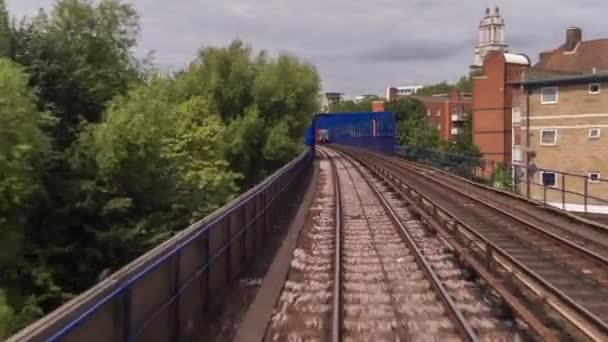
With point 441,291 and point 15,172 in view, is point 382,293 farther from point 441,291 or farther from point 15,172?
point 15,172

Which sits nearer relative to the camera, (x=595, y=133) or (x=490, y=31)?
(x=595, y=133)

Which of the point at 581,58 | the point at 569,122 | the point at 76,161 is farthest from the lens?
the point at 581,58

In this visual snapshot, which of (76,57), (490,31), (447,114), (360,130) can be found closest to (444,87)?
(490,31)

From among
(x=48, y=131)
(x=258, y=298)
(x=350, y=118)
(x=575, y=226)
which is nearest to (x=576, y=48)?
(x=350, y=118)

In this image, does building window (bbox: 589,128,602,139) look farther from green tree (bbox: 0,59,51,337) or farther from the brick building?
green tree (bbox: 0,59,51,337)

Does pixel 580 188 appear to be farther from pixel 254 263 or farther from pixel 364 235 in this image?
pixel 254 263

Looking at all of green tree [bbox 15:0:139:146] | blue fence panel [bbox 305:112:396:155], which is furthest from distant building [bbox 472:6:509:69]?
green tree [bbox 15:0:139:146]

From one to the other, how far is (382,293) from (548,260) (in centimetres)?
346

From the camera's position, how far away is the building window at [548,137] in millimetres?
44600

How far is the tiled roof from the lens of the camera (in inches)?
1841

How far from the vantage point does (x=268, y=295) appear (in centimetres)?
960

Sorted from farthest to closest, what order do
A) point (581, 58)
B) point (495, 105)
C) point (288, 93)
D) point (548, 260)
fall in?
point (495, 105), point (581, 58), point (288, 93), point (548, 260)

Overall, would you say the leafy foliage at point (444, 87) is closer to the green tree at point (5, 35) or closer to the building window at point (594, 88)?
the building window at point (594, 88)

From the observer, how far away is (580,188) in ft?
135
